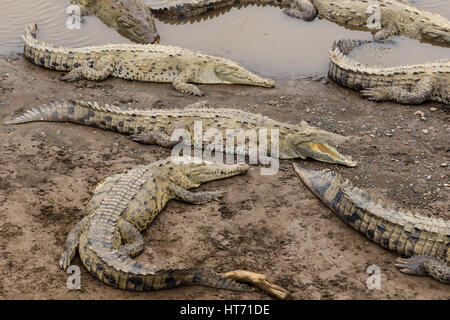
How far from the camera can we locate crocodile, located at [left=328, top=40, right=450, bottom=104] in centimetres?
736

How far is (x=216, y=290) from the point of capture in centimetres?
414

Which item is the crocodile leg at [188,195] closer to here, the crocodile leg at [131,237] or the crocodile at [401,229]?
the crocodile leg at [131,237]

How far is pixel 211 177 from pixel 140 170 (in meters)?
0.82

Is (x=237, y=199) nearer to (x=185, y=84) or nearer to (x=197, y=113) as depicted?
(x=197, y=113)

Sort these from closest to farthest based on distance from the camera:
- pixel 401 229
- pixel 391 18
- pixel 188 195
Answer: pixel 401 229, pixel 188 195, pixel 391 18

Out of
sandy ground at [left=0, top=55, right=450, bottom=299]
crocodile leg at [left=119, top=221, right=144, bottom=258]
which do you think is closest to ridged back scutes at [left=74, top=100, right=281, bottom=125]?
sandy ground at [left=0, top=55, right=450, bottom=299]

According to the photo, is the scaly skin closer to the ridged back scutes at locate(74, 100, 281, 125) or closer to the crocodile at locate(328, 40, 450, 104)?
the crocodile at locate(328, 40, 450, 104)

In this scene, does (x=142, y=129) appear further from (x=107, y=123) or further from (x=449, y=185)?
(x=449, y=185)

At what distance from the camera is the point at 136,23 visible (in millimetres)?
9055

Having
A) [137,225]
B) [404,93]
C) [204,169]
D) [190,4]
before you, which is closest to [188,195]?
[204,169]

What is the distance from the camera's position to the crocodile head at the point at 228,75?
25.4ft

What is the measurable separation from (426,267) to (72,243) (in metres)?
2.97

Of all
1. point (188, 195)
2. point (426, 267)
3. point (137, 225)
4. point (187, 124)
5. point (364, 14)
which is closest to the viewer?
point (426, 267)

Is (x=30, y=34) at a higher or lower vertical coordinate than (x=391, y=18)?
lower
